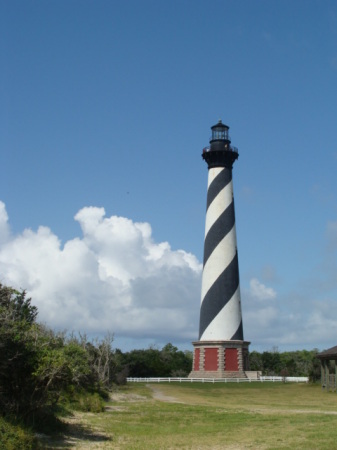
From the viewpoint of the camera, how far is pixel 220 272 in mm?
47031

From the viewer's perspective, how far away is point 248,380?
46156 mm

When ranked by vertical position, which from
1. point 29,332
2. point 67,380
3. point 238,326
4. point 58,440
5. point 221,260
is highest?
point 221,260

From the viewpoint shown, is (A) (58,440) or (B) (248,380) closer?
(A) (58,440)

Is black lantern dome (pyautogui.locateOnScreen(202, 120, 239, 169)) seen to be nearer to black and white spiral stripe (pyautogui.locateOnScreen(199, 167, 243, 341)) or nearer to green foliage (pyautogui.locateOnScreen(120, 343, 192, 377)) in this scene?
black and white spiral stripe (pyautogui.locateOnScreen(199, 167, 243, 341))

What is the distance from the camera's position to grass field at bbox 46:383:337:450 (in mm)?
14570

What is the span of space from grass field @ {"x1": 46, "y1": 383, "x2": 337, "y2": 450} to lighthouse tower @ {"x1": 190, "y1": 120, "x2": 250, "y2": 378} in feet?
53.5

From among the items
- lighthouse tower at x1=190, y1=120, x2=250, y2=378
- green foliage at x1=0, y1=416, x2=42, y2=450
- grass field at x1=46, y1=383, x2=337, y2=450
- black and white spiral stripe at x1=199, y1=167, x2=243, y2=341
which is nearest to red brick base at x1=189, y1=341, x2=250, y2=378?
lighthouse tower at x1=190, y1=120, x2=250, y2=378

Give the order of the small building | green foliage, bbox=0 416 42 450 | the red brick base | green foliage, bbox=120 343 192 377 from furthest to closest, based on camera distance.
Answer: green foliage, bbox=120 343 192 377
the red brick base
the small building
green foliage, bbox=0 416 42 450

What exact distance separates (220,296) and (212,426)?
1123 inches

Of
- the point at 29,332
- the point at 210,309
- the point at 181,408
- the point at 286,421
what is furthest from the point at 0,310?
the point at 210,309

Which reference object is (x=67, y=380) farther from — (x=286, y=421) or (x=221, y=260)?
(x=221, y=260)

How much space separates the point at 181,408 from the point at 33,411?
35.6 feet

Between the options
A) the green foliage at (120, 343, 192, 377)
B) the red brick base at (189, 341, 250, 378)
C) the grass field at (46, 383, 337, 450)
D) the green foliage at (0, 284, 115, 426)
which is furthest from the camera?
the green foliage at (120, 343, 192, 377)

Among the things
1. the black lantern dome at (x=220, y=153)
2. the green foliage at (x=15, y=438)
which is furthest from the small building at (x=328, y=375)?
the green foliage at (x=15, y=438)
